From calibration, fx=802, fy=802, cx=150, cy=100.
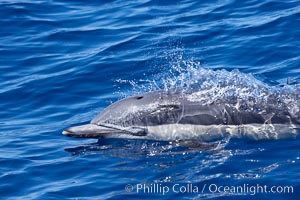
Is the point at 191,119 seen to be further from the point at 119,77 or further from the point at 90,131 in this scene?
the point at 119,77

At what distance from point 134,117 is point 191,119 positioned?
819mm

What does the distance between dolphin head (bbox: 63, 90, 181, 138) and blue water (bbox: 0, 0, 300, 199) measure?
20cm

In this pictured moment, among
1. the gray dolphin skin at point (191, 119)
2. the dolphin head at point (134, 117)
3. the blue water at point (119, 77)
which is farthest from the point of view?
the dolphin head at point (134, 117)

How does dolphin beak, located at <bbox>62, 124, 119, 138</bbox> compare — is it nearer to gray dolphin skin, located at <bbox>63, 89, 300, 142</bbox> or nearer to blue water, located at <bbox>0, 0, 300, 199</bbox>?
gray dolphin skin, located at <bbox>63, 89, 300, 142</bbox>

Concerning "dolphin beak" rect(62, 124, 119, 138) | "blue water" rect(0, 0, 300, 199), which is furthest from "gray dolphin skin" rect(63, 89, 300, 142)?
"blue water" rect(0, 0, 300, 199)

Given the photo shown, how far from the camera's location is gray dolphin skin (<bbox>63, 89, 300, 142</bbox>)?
11.3m

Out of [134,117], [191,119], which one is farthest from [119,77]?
[191,119]

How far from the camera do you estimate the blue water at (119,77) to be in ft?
33.6

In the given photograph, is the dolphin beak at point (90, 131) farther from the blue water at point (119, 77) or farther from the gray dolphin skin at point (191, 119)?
the blue water at point (119, 77)

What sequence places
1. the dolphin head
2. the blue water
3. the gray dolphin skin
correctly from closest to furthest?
the blue water, the gray dolphin skin, the dolphin head

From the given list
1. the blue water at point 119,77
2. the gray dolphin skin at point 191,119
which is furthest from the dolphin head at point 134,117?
the blue water at point 119,77

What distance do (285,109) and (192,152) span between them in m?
1.52

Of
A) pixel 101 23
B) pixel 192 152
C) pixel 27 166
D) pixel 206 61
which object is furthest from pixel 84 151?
pixel 101 23

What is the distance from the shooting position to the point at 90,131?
11.5m
